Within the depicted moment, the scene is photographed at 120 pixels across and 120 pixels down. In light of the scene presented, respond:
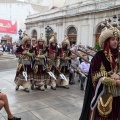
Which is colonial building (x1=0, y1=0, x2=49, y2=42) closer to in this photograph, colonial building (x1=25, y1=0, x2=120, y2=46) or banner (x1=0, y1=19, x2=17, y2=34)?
banner (x1=0, y1=19, x2=17, y2=34)

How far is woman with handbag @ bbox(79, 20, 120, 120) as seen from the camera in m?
2.71

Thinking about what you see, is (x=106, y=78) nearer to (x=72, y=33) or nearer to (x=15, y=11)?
(x=72, y=33)

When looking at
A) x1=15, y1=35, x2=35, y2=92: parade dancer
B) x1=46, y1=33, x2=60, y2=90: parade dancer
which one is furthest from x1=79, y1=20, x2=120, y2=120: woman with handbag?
x1=46, y1=33, x2=60, y2=90: parade dancer

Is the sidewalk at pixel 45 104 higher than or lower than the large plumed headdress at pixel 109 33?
lower

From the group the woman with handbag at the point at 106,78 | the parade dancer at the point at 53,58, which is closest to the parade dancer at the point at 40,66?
the parade dancer at the point at 53,58

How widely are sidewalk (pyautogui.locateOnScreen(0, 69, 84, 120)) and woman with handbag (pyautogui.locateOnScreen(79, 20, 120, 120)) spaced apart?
1774 mm

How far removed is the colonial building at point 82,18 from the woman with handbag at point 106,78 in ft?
43.0

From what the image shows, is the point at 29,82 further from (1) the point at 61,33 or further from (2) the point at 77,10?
(1) the point at 61,33

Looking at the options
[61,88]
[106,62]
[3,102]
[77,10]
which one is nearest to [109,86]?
[106,62]

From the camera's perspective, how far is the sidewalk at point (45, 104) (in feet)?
14.8

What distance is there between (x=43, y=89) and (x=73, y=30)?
16.9m

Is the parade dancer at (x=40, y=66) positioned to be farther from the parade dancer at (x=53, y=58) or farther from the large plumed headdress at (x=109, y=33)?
the large plumed headdress at (x=109, y=33)

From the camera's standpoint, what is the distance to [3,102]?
3.57 m

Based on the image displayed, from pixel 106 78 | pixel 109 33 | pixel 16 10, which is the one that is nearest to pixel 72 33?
pixel 109 33
